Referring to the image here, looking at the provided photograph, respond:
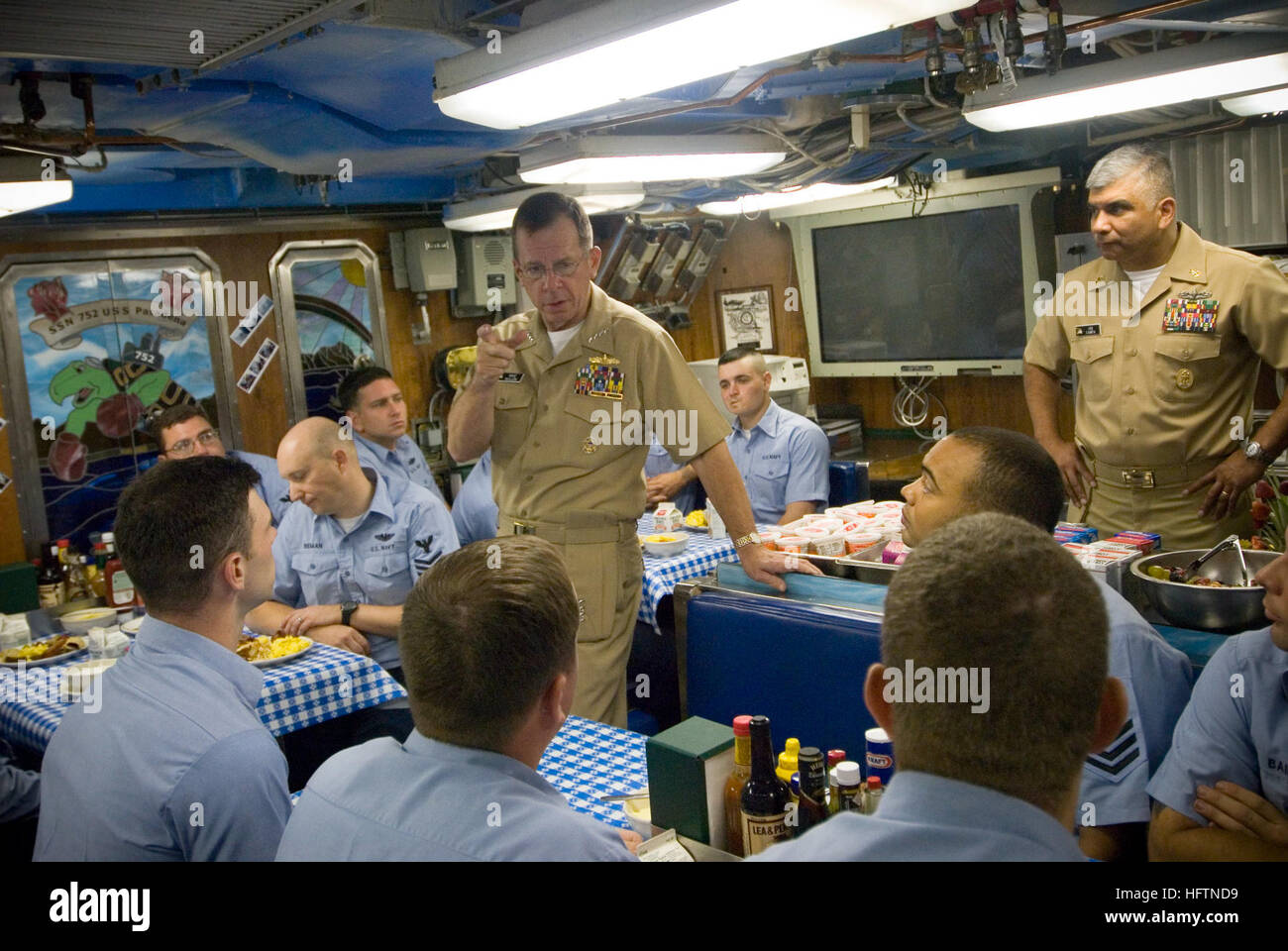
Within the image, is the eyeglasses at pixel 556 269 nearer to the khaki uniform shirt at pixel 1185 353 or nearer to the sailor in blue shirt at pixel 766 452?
the khaki uniform shirt at pixel 1185 353

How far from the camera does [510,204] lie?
614 centimetres

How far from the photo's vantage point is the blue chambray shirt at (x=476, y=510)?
5.00 meters

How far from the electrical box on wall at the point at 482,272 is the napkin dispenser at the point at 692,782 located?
5829mm

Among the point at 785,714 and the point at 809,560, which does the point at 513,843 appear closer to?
the point at 785,714

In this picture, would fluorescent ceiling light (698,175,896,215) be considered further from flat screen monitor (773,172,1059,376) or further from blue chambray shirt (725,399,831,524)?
blue chambray shirt (725,399,831,524)

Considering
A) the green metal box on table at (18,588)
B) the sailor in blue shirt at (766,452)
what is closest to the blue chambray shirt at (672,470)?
the sailor in blue shirt at (766,452)

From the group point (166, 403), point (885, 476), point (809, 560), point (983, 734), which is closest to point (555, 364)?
point (809, 560)

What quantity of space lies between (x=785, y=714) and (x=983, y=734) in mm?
1523

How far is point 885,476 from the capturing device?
757 cm

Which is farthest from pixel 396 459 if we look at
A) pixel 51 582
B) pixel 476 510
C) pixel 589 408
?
pixel 589 408

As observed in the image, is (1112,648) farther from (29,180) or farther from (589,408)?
(29,180)

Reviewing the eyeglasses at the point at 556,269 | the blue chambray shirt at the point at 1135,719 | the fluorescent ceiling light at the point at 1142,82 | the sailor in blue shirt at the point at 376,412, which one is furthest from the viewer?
the sailor in blue shirt at the point at 376,412

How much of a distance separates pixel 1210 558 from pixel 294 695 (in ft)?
8.57

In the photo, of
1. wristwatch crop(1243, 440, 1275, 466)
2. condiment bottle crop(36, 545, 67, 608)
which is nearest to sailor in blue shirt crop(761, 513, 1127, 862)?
wristwatch crop(1243, 440, 1275, 466)
